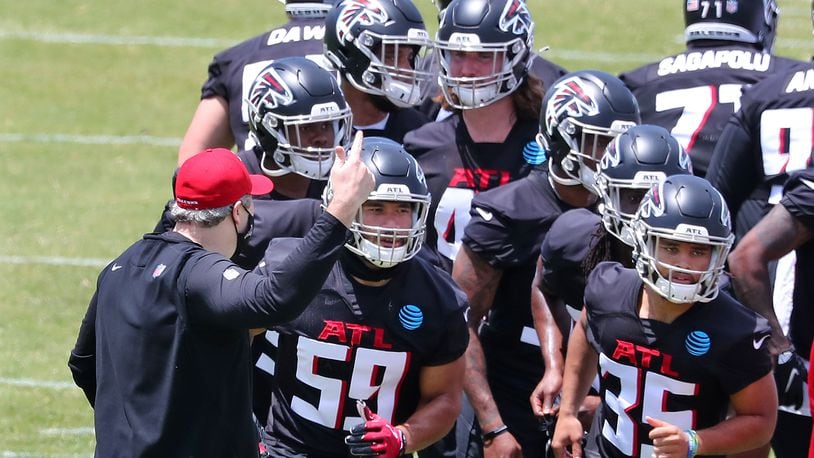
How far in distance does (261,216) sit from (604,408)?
1379 mm

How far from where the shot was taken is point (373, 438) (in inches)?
171

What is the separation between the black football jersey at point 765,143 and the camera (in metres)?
5.50

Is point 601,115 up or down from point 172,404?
up

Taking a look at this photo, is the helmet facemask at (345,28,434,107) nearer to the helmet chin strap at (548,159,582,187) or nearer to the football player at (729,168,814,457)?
the helmet chin strap at (548,159,582,187)

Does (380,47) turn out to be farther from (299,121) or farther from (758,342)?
(758,342)

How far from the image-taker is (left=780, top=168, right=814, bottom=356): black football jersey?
5.12 m

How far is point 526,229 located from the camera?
5.21 meters

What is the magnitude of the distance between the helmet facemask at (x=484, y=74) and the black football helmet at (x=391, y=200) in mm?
1016

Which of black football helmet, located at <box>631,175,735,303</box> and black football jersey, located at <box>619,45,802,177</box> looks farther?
black football jersey, located at <box>619,45,802,177</box>

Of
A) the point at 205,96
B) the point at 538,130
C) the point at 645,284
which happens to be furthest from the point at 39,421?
the point at 645,284

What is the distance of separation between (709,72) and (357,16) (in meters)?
1.61

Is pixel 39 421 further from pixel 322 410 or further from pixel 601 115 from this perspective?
pixel 601 115

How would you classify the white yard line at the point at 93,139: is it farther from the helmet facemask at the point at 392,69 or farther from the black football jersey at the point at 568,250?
the black football jersey at the point at 568,250

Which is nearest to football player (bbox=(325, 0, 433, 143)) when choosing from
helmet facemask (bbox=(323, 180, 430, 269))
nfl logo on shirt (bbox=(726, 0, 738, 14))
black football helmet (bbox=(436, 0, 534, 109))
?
black football helmet (bbox=(436, 0, 534, 109))
